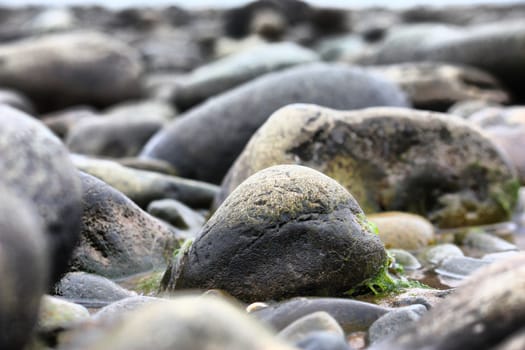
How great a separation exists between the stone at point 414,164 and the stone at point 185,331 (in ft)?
9.59

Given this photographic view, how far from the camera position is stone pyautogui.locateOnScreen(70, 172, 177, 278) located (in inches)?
131

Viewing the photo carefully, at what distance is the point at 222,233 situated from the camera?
9.09 ft

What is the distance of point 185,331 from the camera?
1.37 metres

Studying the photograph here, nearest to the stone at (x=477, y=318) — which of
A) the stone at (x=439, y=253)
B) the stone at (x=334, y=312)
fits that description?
the stone at (x=334, y=312)

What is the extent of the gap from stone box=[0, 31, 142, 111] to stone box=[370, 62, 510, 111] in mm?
4514

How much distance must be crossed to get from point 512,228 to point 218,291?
253cm

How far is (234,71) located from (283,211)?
6.21 m

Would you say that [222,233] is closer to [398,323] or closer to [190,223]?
[398,323]

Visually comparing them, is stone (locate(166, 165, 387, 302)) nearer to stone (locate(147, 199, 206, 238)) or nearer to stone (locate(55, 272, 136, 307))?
stone (locate(55, 272, 136, 307))

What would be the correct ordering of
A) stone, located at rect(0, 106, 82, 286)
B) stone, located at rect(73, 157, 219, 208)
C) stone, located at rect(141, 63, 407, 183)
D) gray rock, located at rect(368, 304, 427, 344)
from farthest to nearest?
stone, located at rect(141, 63, 407, 183) → stone, located at rect(73, 157, 219, 208) → gray rock, located at rect(368, 304, 427, 344) → stone, located at rect(0, 106, 82, 286)

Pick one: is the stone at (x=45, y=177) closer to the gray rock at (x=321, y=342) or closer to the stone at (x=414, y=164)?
the gray rock at (x=321, y=342)

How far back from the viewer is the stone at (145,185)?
184 inches

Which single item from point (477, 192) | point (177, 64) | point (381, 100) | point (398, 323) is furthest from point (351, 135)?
point (177, 64)

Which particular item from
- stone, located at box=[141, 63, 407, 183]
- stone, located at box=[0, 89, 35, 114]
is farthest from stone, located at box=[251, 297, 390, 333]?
stone, located at box=[0, 89, 35, 114]
